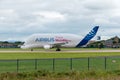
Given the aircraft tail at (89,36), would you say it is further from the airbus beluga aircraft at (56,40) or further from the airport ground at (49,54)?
the airport ground at (49,54)

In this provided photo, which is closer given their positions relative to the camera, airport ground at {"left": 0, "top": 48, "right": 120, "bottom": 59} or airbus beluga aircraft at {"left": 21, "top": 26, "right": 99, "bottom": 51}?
airport ground at {"left": 0, "top": 48, "right": 120, "bottom": 59}

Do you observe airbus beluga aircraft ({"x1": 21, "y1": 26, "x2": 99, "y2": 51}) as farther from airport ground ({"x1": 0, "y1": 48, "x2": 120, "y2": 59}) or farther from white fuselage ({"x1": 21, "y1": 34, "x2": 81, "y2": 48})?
airport ground ({"x1": 0, "y1": 48, "x2": 120, "y2": 59})

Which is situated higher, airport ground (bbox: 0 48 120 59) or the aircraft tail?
the aircraft tail

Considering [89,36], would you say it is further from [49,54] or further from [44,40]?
[49,54]

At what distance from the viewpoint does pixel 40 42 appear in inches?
3770

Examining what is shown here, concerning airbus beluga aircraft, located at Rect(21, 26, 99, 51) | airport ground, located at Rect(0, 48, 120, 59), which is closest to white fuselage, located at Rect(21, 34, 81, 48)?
airbus beluga aircraft, located at Rect(21, 26, 99, 51)

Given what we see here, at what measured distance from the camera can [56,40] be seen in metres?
97.0

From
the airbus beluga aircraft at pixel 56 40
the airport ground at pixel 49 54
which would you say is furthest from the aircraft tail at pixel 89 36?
the airport ground at pixel 49 54

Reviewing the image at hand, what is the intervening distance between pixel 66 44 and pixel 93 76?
71941 mm

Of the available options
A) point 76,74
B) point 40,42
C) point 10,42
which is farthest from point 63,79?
point 10,42

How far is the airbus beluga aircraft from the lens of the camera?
95.2 m

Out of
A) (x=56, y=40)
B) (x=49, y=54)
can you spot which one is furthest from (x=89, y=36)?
(x=49, y=54)

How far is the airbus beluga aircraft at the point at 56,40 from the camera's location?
312ft

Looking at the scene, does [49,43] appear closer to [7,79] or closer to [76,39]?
[76,39]
